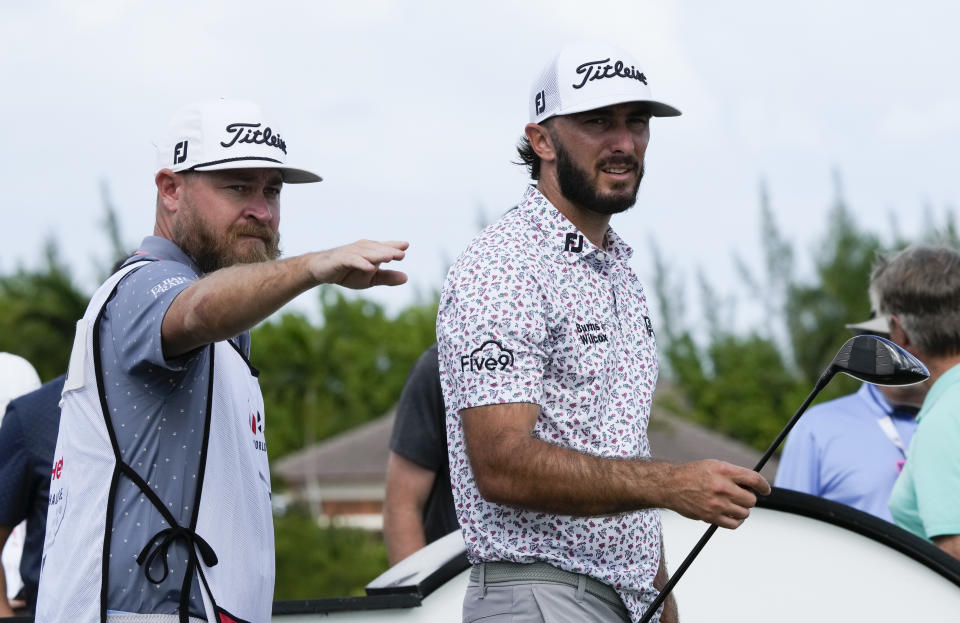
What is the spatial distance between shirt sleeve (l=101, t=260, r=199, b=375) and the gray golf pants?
0.96 meters

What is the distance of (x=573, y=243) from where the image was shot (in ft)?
11.5

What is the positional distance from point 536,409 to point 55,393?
2.42 meters

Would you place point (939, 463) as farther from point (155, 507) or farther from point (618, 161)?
point (155, 507)

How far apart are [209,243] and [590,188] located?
104cm

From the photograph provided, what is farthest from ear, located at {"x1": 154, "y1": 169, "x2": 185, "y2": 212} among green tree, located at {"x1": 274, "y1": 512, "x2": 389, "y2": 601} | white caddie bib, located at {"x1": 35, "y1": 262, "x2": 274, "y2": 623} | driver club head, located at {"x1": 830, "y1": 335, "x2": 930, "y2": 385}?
green tree, located at {"x1": 274, "y1": 512, "x2": 389, "y2": 601}

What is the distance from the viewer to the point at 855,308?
56125 mm

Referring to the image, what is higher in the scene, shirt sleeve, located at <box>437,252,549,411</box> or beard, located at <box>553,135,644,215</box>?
beard, located at <box>553,135,644,215</box>

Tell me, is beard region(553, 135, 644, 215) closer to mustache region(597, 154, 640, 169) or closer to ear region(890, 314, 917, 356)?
mustache region(597, 154, 640, 169)

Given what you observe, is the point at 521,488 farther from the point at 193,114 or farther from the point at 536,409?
the point at 193,114

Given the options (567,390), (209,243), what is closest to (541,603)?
(567,390)

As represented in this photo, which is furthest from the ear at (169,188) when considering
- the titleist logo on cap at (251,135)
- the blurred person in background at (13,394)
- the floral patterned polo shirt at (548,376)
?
the blurred person in background at (13,394)

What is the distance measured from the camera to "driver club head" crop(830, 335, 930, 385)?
10.9ft

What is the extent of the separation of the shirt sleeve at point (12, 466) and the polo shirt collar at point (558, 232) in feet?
7.47

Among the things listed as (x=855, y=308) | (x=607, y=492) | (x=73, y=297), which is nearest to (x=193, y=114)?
(x=607, y=492)
